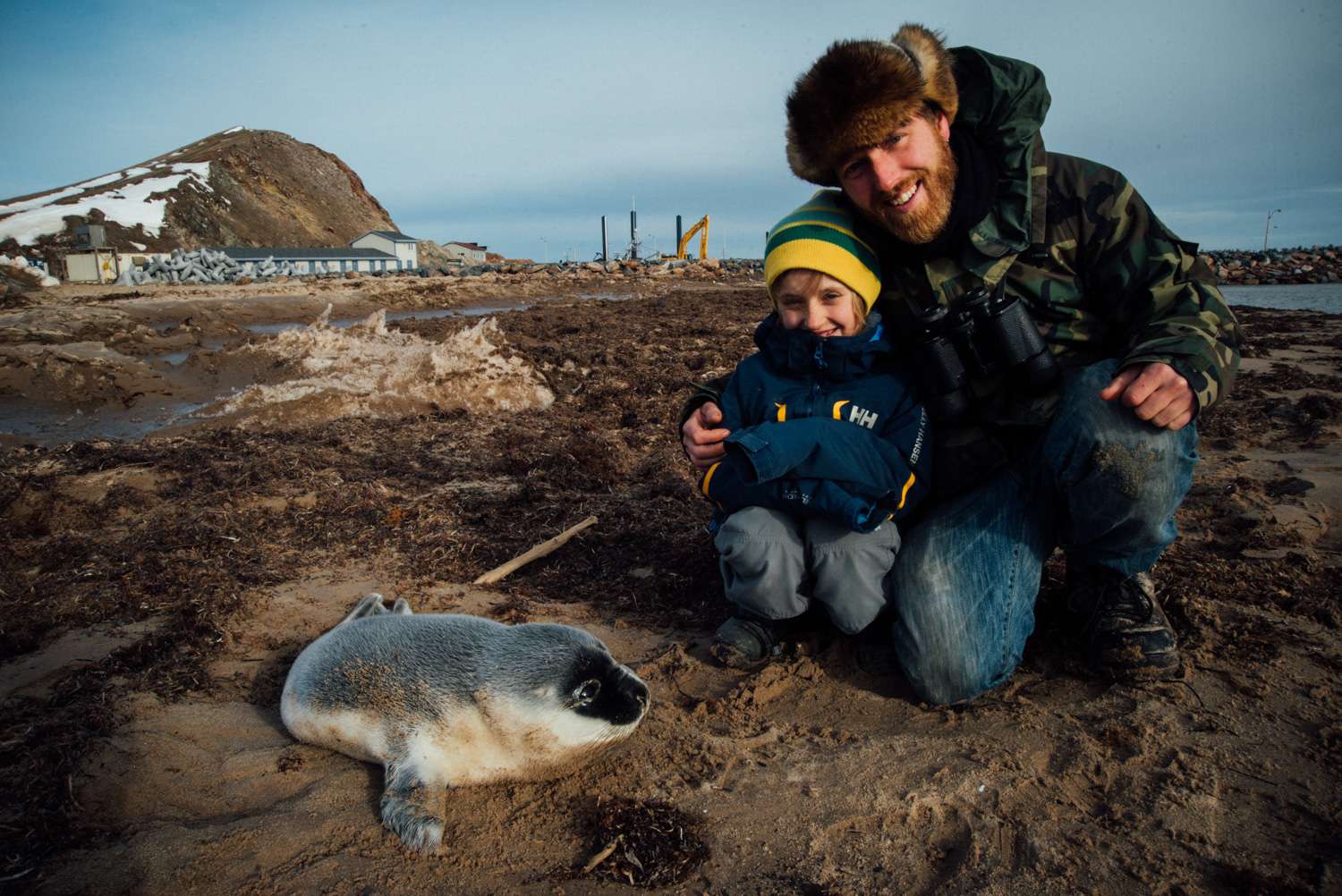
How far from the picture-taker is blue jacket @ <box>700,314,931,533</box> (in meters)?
2.71

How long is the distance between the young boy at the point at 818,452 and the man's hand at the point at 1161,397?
2.38 feet

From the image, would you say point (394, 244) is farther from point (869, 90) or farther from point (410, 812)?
point (410, 812)

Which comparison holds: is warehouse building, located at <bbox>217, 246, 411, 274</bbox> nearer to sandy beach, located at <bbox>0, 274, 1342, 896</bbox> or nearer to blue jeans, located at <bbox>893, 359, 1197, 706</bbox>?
sandy beach, located at <bbox>0, 274, 1342, 896</bbox>

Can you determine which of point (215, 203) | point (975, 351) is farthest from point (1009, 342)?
point (215, 203)

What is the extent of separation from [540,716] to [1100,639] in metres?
2.02

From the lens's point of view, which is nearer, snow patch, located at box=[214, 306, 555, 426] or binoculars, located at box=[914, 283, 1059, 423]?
binoculars, located at box=[914, 283, 1059, 423]

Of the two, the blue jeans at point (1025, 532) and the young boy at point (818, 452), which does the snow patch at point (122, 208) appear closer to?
the young boy at point (818, 452)

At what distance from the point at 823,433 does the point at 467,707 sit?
152 centimetres

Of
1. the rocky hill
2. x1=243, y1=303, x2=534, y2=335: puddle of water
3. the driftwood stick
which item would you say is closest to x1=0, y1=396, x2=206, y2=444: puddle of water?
the driftwood stick


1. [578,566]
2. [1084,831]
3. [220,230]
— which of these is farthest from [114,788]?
[220,230]

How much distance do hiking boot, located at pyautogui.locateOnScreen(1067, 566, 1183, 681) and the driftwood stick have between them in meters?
2.52

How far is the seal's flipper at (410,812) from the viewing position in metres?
2.03

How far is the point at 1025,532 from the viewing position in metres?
2.87

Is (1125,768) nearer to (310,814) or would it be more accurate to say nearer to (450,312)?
(310,814)
